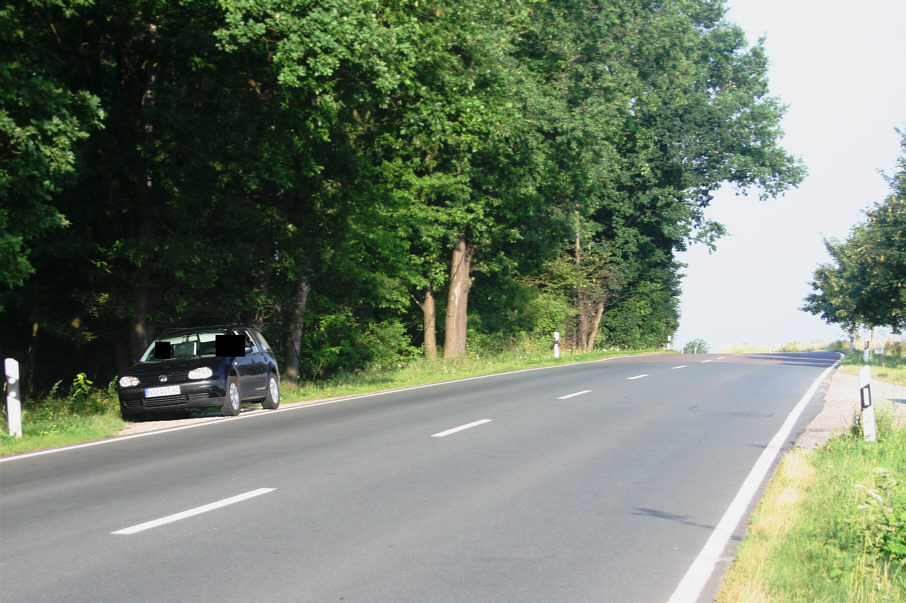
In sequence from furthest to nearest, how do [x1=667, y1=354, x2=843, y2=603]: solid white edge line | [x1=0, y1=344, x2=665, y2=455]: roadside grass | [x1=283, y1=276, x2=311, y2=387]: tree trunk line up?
[x1=283, y1=276, x2=311, y2=387]: tree trunk < [x1=0, y1=344, x2=665, y2=455]: roadside grass < [x1=667, y1=354, x2=843, y2=603]: solid white edge line

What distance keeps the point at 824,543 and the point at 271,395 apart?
42.3ft

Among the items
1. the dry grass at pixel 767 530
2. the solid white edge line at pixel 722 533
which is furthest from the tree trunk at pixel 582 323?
the dry grass at pixel 767 530

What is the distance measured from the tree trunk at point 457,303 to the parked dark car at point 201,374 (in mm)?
17921

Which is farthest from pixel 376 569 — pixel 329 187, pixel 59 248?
pixel 329 187

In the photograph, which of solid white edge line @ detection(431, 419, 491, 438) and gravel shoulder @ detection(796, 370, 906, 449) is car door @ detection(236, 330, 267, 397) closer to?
solid white edge line @ detection(431, 419, 491, 438)

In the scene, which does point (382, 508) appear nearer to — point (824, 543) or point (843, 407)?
point (824, 543)

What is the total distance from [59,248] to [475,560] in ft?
51.0

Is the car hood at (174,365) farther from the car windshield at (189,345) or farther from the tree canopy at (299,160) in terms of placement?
the tree canopy at (299,160)

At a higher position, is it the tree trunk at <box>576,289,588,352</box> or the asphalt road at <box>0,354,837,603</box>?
the tree trunk at <box>576,289,588,352</box>

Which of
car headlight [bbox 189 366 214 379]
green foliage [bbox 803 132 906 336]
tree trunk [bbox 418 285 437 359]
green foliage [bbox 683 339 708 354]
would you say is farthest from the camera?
green foliage [bbox 683 339 708 354]

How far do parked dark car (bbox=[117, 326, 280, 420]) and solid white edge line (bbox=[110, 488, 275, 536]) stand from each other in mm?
7257

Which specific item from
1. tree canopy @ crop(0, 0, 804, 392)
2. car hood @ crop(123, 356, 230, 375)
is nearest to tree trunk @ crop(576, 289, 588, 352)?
tree canopy @ crop(0, 0, 804, 392)

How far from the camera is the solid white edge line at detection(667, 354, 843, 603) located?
18.8ft

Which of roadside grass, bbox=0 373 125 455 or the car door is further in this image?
the car door
